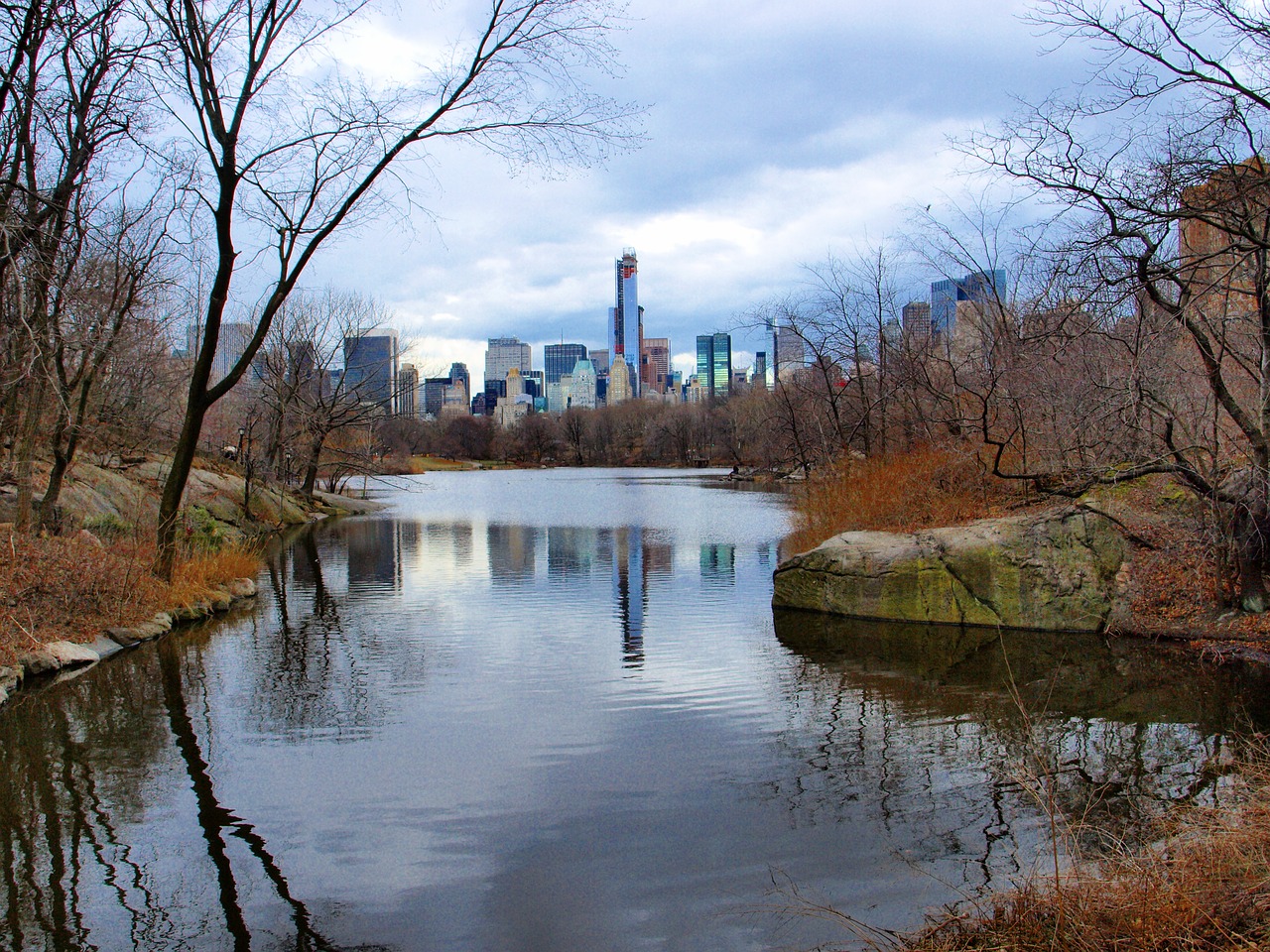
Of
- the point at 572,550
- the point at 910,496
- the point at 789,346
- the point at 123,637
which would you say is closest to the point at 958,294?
the point at 789,346

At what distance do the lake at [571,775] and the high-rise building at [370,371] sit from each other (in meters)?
23.7

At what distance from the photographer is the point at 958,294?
74.9 feet

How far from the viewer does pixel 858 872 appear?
5.51 metres

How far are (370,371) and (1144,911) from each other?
121ft

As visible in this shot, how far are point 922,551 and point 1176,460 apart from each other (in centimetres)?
375

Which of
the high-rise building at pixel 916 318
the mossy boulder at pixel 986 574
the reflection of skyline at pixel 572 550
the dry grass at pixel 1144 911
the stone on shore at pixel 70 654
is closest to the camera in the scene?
the dry grass at pixel 1144 911

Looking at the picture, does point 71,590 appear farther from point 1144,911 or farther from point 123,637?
point 1144,911

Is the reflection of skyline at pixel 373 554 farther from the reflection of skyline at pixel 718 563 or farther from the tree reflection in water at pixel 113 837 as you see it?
the tree reflection in water at pixel 113 837

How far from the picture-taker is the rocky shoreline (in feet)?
31.1

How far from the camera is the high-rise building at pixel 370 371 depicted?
3659 cm

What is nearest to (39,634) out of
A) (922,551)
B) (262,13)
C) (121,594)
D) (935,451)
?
(121,594)

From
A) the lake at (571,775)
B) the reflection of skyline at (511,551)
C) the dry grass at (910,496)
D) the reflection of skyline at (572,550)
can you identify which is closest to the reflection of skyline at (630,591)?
the lake at (571,775)

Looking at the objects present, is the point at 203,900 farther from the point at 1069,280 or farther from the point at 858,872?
the point at 1069,280

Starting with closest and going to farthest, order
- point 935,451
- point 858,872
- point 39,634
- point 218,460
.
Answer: point 858,872, point 39,634, point 935,451, point 218,460
